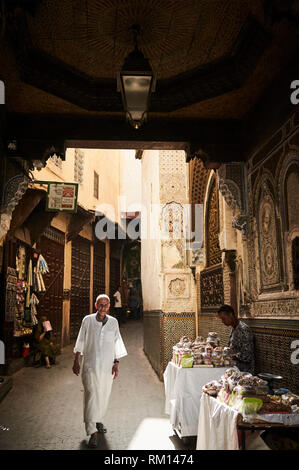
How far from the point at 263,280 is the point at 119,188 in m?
15.8

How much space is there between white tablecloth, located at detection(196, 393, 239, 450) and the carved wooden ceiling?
3.06 meters

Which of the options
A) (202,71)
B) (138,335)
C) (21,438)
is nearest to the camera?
(202,71)

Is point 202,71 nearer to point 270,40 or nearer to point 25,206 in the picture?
point 270,40

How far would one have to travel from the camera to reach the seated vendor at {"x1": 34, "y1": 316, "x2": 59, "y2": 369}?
10.3 meters

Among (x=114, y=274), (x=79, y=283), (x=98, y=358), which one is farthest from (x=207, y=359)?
(x=114, y=274)

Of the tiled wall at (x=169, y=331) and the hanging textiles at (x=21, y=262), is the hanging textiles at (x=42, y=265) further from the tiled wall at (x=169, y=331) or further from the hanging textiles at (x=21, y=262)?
the tiled wall at (x=169, y=331)

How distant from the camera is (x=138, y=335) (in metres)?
15.8

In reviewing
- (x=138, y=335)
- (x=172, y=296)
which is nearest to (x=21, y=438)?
(x=172, y=296)

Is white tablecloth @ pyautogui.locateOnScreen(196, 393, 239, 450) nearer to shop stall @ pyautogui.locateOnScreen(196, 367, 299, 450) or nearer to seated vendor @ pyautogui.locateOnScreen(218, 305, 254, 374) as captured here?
shop stall @ pyautogui.locateOnScreen(196, 367, 299, 450)

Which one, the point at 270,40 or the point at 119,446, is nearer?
the point at 270,40

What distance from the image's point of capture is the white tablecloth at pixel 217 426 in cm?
303

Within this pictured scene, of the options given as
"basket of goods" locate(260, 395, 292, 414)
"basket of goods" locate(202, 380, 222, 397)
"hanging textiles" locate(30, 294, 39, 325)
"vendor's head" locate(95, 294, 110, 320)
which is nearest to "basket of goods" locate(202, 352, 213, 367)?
"basket of goods" locate(202, 380, 222, 397)

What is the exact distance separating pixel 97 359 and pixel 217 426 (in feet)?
8.19

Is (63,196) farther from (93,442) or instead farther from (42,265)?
(93,442)
